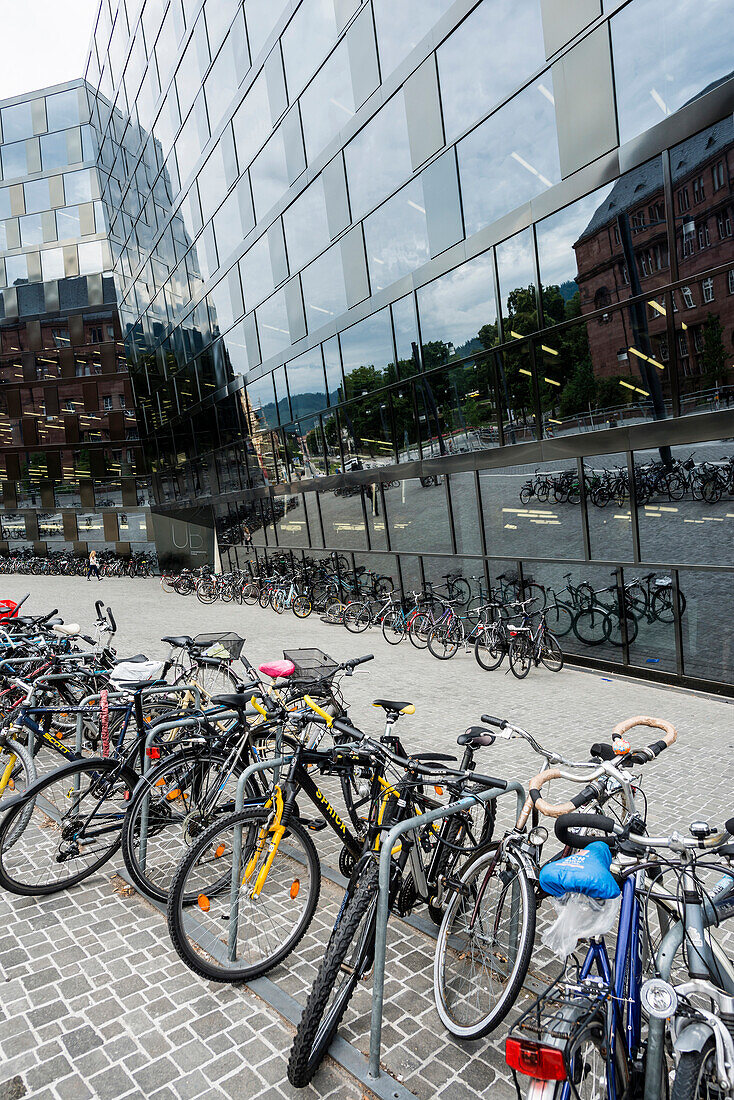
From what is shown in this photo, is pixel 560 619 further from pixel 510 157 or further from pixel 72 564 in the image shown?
pixel 72 564

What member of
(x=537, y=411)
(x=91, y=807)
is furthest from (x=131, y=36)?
(x=91, y=807)

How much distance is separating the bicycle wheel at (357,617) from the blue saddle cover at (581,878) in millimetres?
13116

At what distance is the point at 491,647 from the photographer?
36.7ft

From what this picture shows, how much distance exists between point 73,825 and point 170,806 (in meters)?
0.62

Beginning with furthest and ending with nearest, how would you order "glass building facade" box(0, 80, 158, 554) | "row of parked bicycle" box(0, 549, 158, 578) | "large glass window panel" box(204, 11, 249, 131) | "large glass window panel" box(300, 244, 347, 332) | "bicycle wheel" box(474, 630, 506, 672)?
1. "glass building facade" box(0, 80, 158, 554)
2. "row of parked bicycle" box(0, 549, 158, 578)
3. "large glass window panel" box(204, 11, 249, 131)
4. "large glass window panel" box(300, 244, 347, 332)
5. "bicycle wheel" box(474, 630, 506, 672)

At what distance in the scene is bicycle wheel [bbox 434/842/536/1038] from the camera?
10.3ft

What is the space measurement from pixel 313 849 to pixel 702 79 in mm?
9221

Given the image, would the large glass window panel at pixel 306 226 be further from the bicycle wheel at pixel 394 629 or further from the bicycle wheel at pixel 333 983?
the bicycle wheel at pixel 333 983

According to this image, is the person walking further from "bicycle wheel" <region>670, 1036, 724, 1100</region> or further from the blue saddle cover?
"bicycle wheel" <region>670, 1036, 724, 1100</region>

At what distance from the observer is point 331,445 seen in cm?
1794

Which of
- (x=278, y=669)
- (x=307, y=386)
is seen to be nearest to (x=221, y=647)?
(x=278, y=669)

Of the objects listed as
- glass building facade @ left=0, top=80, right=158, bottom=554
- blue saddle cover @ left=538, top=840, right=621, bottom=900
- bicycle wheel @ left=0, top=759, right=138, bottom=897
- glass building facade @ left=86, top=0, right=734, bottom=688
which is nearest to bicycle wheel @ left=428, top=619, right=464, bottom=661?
glass building facade @ left=86, top=0, right=734, bottom=688

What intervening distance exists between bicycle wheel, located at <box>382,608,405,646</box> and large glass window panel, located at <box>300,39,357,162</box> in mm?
10281

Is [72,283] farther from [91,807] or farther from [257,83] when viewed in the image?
[91,807]
